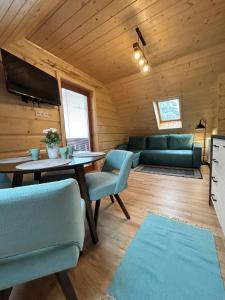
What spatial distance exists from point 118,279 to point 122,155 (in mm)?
1023

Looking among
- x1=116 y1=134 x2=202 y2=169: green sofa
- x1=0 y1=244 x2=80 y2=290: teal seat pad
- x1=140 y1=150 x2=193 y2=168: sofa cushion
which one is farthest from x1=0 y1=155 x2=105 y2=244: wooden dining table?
x1=140 y1=150 x2=193 y2=168: sofa cushion

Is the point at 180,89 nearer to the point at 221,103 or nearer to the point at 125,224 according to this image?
the point at 221,103

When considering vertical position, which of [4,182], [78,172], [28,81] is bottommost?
[4,182]

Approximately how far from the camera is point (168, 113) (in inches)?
167

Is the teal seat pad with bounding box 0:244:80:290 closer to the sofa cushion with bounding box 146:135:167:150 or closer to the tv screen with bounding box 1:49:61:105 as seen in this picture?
the tv screen with bounding box 1:49:61:105

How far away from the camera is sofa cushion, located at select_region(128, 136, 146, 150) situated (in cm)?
458

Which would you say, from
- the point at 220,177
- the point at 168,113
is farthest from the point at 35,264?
the point at 168,113

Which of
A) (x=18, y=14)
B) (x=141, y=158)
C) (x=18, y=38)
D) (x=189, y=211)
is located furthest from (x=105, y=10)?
(x=141, y=158)

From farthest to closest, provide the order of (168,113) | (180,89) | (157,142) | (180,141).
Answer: (157,142) → (168,113) → (180,141) → (180,89)

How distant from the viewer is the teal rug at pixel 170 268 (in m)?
0.89

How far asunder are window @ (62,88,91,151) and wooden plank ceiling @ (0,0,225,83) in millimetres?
708

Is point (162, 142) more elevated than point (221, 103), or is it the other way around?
point (221, 103)

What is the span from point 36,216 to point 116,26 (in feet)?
8.13

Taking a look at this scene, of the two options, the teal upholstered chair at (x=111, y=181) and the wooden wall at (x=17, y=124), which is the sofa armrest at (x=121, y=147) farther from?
the teal upholstered chair at (x=111, y=181)
